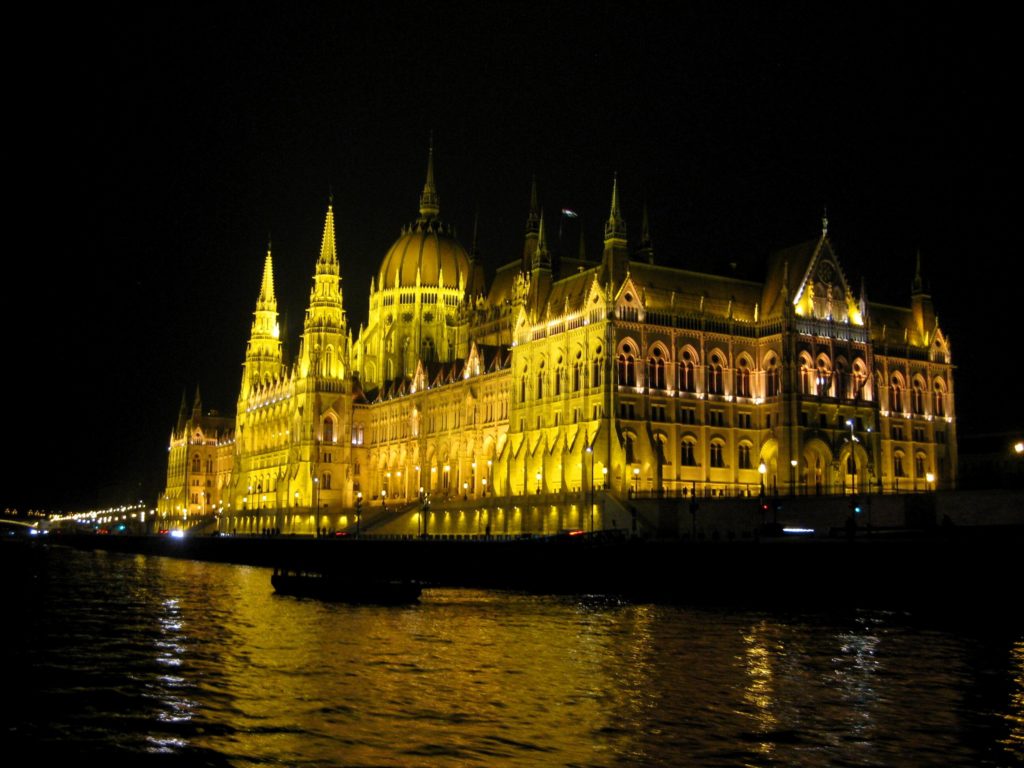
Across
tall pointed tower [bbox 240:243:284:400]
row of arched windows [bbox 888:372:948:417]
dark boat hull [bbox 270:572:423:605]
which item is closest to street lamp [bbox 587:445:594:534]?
dark boat hull [bbox 270:572:423:605]

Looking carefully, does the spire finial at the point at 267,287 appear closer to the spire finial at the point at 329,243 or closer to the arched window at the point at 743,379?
the spire finial at the point at 329,243

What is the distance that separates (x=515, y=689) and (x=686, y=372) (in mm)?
70170

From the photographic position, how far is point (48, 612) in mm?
61812

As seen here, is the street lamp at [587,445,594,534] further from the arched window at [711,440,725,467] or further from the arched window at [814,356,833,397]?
the arched window at [814,356,833,397]

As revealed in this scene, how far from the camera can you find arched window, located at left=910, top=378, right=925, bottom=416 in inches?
4508

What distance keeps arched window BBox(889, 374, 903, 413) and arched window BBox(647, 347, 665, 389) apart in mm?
24463

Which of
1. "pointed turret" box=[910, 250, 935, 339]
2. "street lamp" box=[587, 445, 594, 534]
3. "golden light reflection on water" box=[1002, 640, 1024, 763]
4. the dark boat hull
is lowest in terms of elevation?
"golden light reflection on water" box=[1002, 640, 1024, 763]

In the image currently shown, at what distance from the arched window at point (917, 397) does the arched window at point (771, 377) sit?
17.0m

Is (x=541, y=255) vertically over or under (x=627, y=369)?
over

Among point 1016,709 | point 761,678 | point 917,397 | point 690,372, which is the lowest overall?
point 1016,709

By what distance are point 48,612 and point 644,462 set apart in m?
50.8

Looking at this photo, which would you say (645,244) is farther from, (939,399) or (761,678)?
(761,678)

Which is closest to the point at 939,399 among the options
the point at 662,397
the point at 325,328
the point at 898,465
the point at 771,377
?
the point at 898,465

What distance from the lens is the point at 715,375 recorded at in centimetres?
10519
